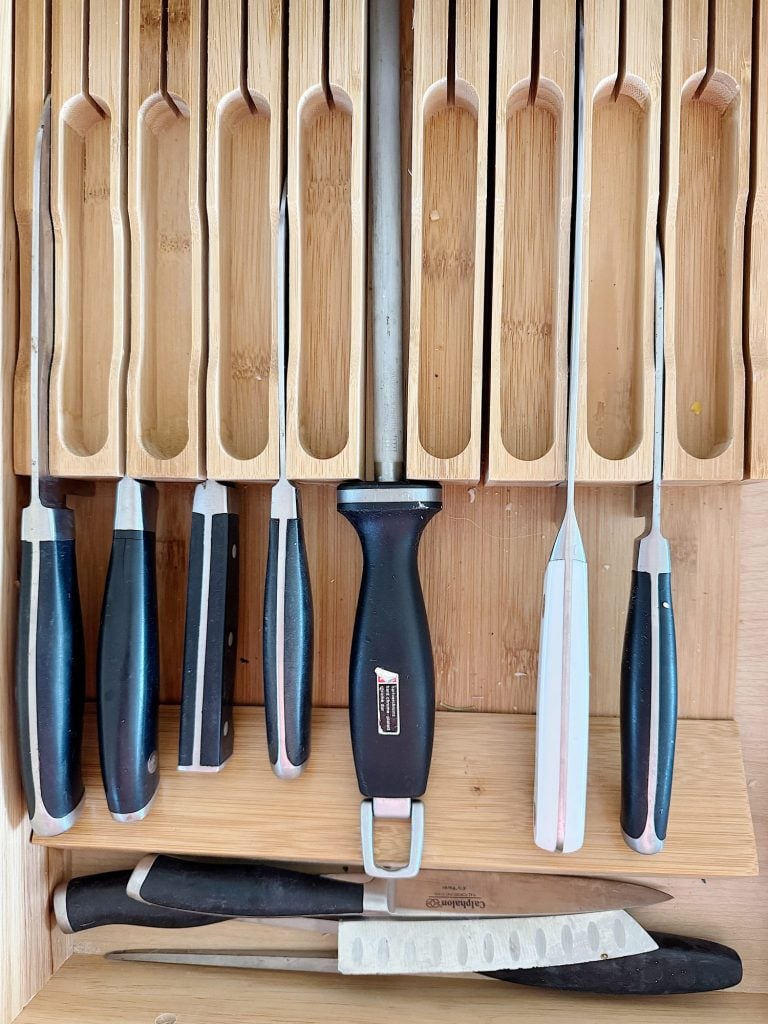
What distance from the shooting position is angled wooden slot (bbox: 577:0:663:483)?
532 millimetres

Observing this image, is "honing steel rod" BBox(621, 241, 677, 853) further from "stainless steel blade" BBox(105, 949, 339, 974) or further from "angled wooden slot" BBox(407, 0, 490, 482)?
"stainless steel blade" BBox(105, 949, 339, 974)

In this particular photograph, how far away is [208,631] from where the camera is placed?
564 mm

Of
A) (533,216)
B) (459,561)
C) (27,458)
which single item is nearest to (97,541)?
(27,458)

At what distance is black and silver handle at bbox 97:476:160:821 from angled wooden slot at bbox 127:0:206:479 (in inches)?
2.0

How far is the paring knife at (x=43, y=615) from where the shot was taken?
1.83ft

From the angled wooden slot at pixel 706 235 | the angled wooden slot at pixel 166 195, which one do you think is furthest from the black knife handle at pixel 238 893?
the angled wooden slot at pixel 706 235

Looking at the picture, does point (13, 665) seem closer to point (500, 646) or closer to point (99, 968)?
point (99, 968)

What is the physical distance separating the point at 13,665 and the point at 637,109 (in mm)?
725

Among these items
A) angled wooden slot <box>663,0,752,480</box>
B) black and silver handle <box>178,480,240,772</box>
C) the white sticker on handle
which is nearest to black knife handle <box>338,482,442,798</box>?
the white sticker on handle

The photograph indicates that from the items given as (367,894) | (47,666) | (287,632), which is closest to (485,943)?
(367,894)

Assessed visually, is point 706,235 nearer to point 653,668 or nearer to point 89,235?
point 653,668

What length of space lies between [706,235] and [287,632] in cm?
49

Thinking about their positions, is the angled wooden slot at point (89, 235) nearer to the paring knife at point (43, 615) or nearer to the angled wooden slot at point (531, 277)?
the paring knife at point (43, 615)

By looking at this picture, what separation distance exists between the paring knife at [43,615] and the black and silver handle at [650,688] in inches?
18.2
